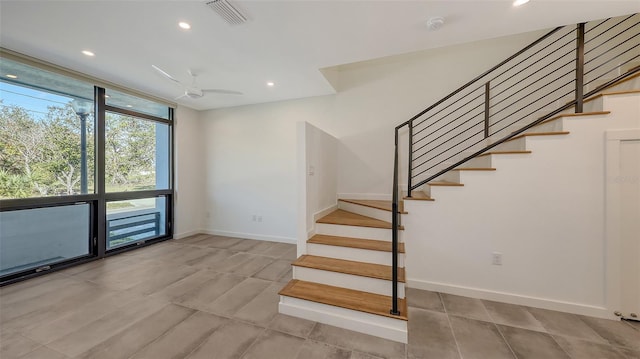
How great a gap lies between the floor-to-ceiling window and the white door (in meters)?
6.80

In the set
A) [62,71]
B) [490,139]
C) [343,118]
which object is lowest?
[490,139]

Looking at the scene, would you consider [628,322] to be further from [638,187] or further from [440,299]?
[440,299]

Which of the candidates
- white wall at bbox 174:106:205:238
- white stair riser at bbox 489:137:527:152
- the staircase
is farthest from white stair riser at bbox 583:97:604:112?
white wall at bbox 174:106:205:238

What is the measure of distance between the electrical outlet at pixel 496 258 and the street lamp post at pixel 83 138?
19.5ft

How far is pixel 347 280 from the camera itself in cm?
230

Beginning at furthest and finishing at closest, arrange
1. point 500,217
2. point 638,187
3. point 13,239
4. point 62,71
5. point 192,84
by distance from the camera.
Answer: point 192,84
point 62,71
point 13,239
point 500,217
point 638,187

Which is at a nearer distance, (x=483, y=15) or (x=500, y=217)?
(x=483, y=15)

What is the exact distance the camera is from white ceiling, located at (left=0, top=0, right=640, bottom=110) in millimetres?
2018

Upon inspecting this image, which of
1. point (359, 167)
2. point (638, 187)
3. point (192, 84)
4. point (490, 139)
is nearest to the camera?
point (638, 187)

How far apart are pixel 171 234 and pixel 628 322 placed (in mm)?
6819

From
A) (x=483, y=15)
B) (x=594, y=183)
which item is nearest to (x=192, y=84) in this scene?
(x=483, y=15)

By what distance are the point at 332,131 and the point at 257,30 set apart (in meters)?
2.25

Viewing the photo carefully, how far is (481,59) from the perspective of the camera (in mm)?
3484

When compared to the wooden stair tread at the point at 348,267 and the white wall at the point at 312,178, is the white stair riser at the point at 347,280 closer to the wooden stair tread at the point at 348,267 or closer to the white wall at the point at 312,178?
the wooden stair tread at the point at 348,267
